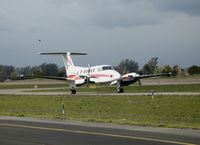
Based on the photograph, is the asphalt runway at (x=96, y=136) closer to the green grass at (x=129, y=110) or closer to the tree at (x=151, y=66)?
the green grass at (x=129, y=110)

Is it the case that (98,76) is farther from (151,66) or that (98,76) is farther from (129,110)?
(151,66)

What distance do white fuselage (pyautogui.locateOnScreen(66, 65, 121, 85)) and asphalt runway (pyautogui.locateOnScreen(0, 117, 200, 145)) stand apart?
35632 mm

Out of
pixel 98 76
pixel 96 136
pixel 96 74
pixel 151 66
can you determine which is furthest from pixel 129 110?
pixel 151 66

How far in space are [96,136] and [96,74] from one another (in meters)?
41.1

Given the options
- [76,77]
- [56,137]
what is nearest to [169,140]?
[56,137]

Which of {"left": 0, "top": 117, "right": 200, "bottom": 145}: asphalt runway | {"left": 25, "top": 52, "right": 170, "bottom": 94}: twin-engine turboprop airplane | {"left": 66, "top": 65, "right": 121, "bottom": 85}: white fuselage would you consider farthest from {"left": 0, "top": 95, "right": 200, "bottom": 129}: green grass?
{"left": 66, "top": 65, "right": 121, "bottom": 85}: white fuselage

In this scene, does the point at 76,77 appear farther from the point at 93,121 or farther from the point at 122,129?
the point at 122,129

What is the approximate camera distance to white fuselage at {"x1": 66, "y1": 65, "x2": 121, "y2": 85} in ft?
184

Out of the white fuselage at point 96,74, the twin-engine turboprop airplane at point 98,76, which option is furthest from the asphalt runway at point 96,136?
the white fuselage at point 96,74

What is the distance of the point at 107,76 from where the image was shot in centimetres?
5609

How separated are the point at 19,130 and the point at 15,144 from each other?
4.61 m

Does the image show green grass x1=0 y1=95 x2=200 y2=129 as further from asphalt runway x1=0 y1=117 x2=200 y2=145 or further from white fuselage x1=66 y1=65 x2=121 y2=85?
white fuselage x1=66 y1=65 x2=121 y2=85

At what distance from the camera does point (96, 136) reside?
54.3 ft

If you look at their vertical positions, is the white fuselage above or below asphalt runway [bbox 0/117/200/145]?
above
